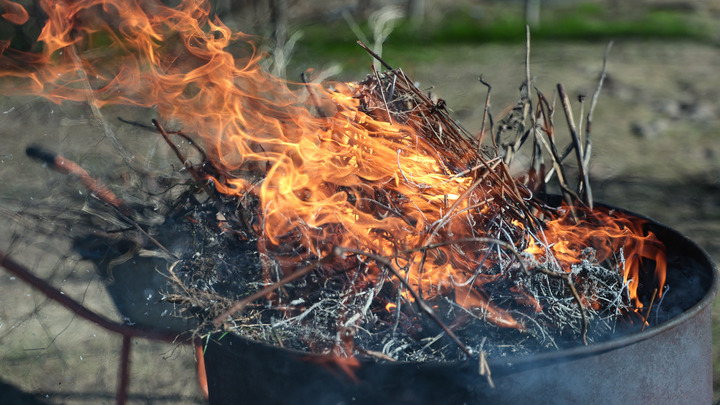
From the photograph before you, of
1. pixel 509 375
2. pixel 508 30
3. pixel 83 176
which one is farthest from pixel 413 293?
pixel 508 30

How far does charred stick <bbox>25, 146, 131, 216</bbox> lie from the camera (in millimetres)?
1907

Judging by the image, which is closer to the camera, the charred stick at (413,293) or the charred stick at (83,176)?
the charred stick at (413,293)

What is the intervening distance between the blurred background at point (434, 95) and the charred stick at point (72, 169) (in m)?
0.57

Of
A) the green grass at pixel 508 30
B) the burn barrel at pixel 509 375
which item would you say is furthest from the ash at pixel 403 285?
the green grass at pixel 508 30

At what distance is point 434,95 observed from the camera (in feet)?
7.91

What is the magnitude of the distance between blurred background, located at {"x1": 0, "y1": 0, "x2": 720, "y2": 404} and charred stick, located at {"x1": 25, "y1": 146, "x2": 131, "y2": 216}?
0.57 meters

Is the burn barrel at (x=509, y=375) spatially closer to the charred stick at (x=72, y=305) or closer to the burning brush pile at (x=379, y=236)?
the burning brush pile at (x=379, y=236)

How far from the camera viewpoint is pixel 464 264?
1812mm

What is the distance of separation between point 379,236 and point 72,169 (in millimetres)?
971

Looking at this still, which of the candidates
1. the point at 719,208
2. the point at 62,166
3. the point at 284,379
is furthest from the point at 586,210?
the point at 719,208

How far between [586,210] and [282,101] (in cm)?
112

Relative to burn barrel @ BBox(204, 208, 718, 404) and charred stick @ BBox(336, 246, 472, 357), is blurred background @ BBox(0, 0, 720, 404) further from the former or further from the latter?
charred stick @ BBox(336, 246, 472, 357)

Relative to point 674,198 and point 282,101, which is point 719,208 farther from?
point 282,101

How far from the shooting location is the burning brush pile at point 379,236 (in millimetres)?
1737
